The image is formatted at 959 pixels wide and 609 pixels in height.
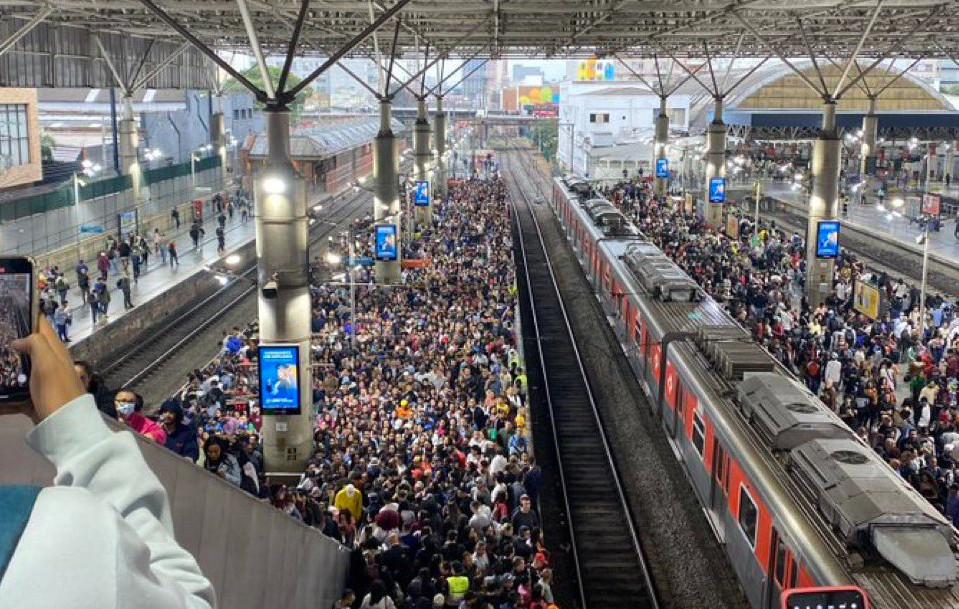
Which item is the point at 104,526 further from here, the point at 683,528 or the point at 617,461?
the point at 617,461

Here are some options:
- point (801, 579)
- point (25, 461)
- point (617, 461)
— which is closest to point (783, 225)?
point (617, 461)

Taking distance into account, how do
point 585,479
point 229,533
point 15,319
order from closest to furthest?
point 15,319, point 229,533, point 585,479

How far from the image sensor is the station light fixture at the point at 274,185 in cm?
1658

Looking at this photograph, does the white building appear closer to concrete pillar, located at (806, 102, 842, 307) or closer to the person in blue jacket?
concrete pillar, located at (806, 102, 842, 307)

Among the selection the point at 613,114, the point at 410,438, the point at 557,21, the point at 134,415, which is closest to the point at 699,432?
the point at 410,438

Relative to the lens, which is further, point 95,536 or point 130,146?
point 130,146

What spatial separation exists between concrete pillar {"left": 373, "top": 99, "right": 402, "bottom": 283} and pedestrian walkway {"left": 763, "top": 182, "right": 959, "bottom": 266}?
17599mm

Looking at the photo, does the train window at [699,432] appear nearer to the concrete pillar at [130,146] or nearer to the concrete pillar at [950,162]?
the concrete pillar at [130,146]

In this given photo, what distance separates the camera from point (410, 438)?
1680 cm

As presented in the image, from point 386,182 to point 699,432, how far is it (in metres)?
19.1

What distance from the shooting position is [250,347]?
22.3m

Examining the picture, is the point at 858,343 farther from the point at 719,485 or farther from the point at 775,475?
the point at 775,475

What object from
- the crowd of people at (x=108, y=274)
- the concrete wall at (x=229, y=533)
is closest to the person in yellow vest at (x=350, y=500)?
the concrete wall at (x=229, y=533)

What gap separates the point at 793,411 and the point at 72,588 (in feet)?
42.5
